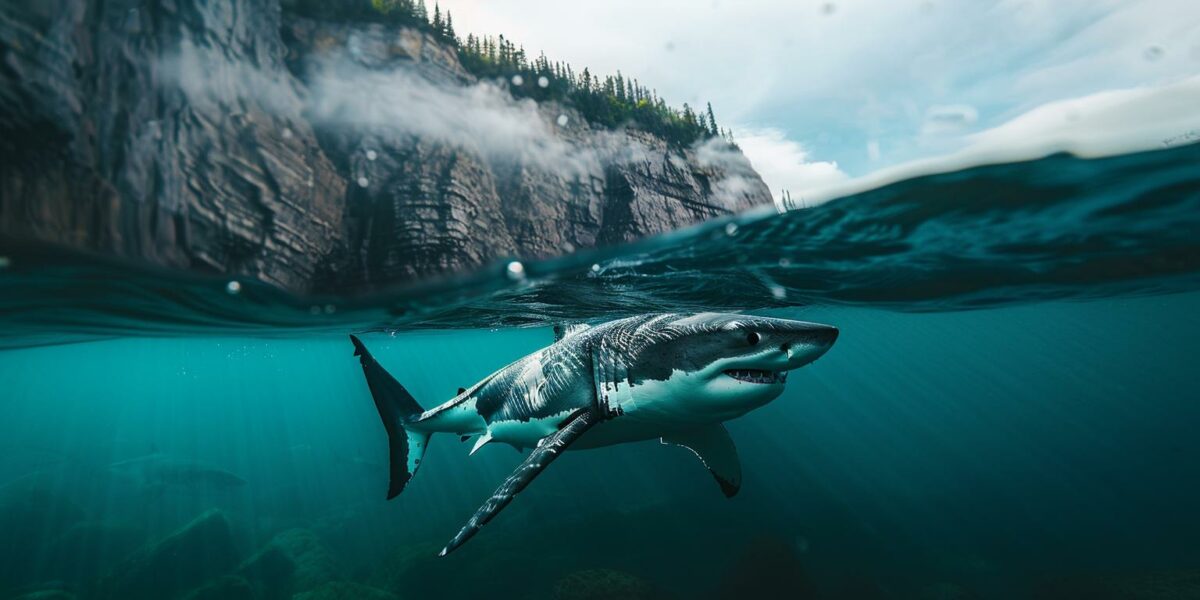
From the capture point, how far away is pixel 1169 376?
309 feet

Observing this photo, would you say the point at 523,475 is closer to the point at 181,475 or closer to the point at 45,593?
the point at 45,593

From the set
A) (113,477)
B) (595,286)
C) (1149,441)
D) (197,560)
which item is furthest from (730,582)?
(1149,441)

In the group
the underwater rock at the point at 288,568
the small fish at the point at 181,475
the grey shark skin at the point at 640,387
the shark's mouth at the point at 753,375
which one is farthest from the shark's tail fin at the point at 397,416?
the small fish at the point at 181,475

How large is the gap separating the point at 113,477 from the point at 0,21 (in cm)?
3130

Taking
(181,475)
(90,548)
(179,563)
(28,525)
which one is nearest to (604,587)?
(179,563)

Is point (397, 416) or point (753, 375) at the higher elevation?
point (753, 375)

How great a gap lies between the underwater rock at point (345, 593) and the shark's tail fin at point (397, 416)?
6.79m

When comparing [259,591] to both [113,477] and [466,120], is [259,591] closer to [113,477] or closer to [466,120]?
[466,120]

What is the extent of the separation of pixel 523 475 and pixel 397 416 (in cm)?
421

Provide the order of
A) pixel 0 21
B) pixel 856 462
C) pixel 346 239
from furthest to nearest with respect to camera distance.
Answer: pixel 856 462 → pixel 346 239 → pixel 0 21

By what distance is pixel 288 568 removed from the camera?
1465 centimetres

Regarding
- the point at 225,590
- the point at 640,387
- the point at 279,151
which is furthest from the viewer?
the point at 225,590

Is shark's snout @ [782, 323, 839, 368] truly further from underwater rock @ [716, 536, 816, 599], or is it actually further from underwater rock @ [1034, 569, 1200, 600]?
underwater rock @ [1034, 569, 1200, 600]

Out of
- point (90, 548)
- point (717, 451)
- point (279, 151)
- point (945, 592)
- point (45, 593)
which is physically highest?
point (279, 151)
